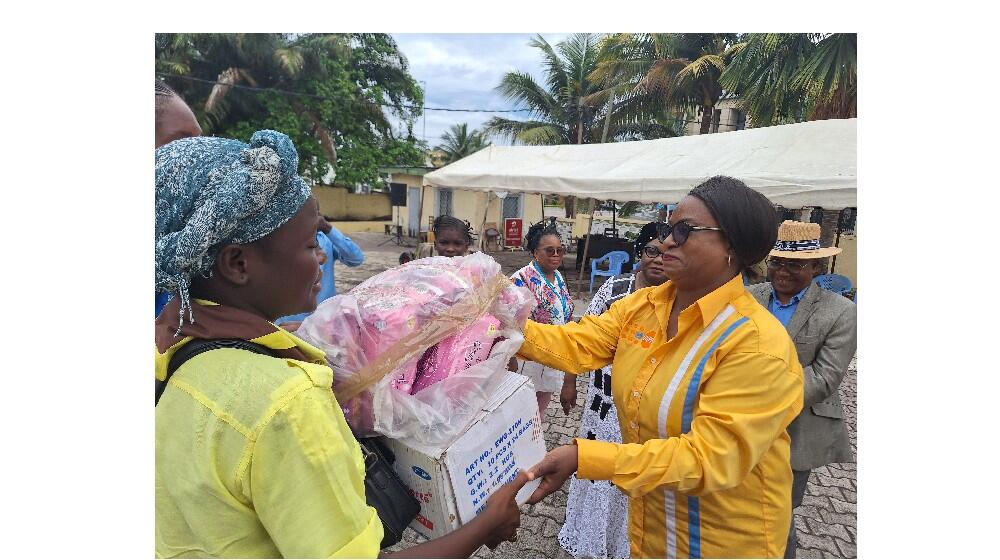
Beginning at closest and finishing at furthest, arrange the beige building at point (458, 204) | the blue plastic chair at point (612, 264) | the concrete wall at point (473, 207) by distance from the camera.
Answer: the blue plastic chair at point (612, 264), the concrete wall at point (473, 207), the beige building at point (458, 204)

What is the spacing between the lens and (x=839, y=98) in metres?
8.42

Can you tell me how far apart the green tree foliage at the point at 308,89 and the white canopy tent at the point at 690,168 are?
8690 millimetres

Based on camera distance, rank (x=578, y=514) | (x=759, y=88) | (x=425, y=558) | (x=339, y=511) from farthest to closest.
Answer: (x=759, y=88) < (x=578, y=514) < (x=425, y=558) < (x=339, y=511)

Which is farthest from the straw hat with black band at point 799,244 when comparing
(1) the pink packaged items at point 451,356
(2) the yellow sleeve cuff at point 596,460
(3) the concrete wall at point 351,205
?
(3) the concrete wall at point 351,205

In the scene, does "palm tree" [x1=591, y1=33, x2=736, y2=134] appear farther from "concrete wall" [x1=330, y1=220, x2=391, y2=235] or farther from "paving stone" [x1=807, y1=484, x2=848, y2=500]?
"concrete wall" [x1=330, y1=220, x2=391, y2=235]

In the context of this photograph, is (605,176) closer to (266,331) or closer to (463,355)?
(463,355)

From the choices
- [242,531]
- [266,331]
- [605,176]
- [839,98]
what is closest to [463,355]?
[266,331]

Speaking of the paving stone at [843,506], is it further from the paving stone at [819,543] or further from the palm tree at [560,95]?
the palm tree at [560,95]

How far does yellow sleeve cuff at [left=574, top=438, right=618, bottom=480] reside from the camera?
153cm

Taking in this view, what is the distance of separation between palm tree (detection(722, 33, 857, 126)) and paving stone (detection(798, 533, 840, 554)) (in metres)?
5.11

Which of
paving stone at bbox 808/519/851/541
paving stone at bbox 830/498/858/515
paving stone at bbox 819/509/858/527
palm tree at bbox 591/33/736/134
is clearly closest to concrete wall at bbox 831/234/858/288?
palm tree at bbox 591/33/736/134

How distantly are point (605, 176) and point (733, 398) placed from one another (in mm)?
6563

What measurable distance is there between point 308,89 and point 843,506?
17602 mm

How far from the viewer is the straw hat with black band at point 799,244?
277 cm
